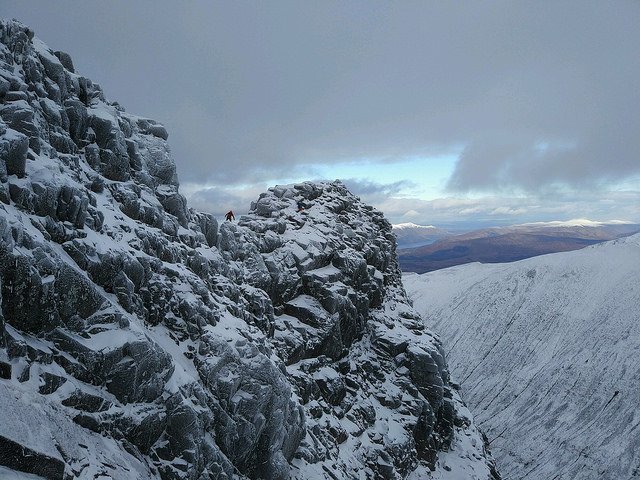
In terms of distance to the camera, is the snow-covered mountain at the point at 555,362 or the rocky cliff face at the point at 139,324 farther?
the snow-covered mountain at the point at 555,362

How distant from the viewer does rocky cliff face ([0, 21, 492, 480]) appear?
19703 mm

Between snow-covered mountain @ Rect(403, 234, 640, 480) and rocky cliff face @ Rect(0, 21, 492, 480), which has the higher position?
rocky cliff face @ Rect(0, 21, 492, 480)

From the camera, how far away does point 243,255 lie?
47469mm

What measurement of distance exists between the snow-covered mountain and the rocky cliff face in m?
98.1

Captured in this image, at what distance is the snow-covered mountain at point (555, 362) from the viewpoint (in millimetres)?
117000

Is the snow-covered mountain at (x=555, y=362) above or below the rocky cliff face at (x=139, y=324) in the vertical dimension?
below

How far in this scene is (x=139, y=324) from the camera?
26.5 m

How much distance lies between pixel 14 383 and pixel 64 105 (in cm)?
2299

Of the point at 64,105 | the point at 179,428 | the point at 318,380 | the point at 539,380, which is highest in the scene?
the point at 64,105

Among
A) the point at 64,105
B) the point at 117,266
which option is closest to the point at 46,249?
the point at 117,266

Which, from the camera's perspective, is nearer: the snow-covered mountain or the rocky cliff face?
the rocky cliff face

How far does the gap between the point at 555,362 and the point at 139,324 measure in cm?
17070

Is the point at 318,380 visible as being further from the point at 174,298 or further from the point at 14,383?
the point at 14,383

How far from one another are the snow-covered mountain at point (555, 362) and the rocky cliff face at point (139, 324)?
322 ft
